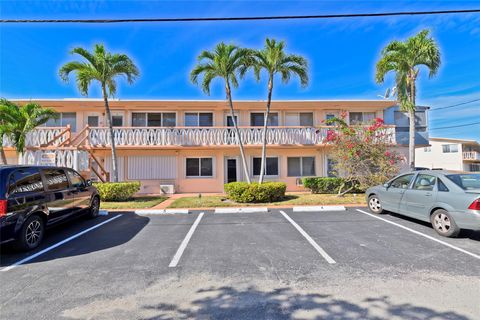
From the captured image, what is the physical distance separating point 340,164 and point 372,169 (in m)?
1.36

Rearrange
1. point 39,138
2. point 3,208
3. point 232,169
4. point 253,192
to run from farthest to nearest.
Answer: point 232,169 < point 39,138 < point 253,192 < point 3,208

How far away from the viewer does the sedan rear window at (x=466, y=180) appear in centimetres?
532

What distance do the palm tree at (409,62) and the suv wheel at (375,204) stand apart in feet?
15.4

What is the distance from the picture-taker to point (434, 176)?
19.8 feet

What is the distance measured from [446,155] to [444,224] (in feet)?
122

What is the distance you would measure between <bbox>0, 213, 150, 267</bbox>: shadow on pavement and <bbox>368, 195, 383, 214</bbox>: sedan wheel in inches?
290

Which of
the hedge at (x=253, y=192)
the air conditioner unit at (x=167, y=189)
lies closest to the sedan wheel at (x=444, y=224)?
the hedge at (x=253, y=192)

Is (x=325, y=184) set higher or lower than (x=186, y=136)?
lower

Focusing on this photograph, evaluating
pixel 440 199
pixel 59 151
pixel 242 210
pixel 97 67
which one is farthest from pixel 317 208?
pixel 59 151

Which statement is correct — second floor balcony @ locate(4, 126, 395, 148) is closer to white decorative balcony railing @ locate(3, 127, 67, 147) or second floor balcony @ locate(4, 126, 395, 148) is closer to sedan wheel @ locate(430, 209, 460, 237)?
white decorative balcony railing @ locate(3, 127, 67, 147)

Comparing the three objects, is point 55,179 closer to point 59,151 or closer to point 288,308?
point 288,308

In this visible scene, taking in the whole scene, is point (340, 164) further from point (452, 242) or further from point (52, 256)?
point (52, 256)

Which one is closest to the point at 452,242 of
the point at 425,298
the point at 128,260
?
the point at 425,298

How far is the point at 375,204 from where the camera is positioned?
26.2 feet
